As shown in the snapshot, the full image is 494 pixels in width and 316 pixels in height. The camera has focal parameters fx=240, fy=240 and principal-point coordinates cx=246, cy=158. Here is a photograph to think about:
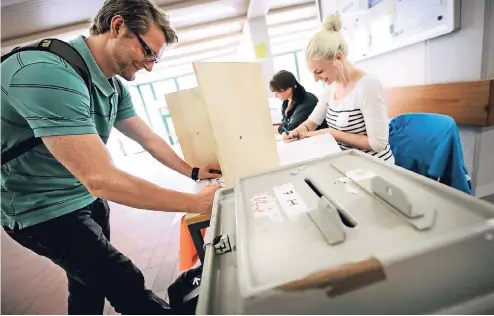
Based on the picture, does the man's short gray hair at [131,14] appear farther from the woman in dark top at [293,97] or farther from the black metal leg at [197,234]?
the woman in dark top at [293,97]

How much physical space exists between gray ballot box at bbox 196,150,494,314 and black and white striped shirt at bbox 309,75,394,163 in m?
0.79

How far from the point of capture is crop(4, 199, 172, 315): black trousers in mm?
927

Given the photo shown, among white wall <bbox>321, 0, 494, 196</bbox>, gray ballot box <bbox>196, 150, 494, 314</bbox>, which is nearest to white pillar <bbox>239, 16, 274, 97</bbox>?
white wall <bbox>321, 0, 494, 196</bbox>

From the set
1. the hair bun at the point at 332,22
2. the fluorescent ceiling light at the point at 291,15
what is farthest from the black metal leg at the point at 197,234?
the fluorescent ceiling light at the point at 291,15

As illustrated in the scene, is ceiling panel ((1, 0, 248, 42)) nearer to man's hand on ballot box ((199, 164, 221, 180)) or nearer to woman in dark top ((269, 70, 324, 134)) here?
woman in dark top ((269, 70, 324, 134))

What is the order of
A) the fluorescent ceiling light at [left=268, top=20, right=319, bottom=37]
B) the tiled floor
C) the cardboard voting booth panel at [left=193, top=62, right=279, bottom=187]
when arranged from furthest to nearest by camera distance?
the fluorescent ceiling light at [left=268, top=20, right=319, bottom=37], the tiled floor, the cardboard voting booth panel at [left=193, top=62, right=279, bottom=187]

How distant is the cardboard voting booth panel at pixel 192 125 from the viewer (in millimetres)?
1180

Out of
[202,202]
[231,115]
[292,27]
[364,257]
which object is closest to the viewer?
[364,257]

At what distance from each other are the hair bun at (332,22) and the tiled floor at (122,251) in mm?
1230

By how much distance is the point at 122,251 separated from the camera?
240 cm

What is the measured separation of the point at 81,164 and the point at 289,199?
0.61m

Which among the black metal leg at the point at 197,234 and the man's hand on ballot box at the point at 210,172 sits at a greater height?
the man's hand on ballot box at the point at 210,172

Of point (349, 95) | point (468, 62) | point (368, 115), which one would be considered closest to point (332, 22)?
point (349, 95)

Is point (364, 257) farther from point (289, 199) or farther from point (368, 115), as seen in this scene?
point (368, 115)
